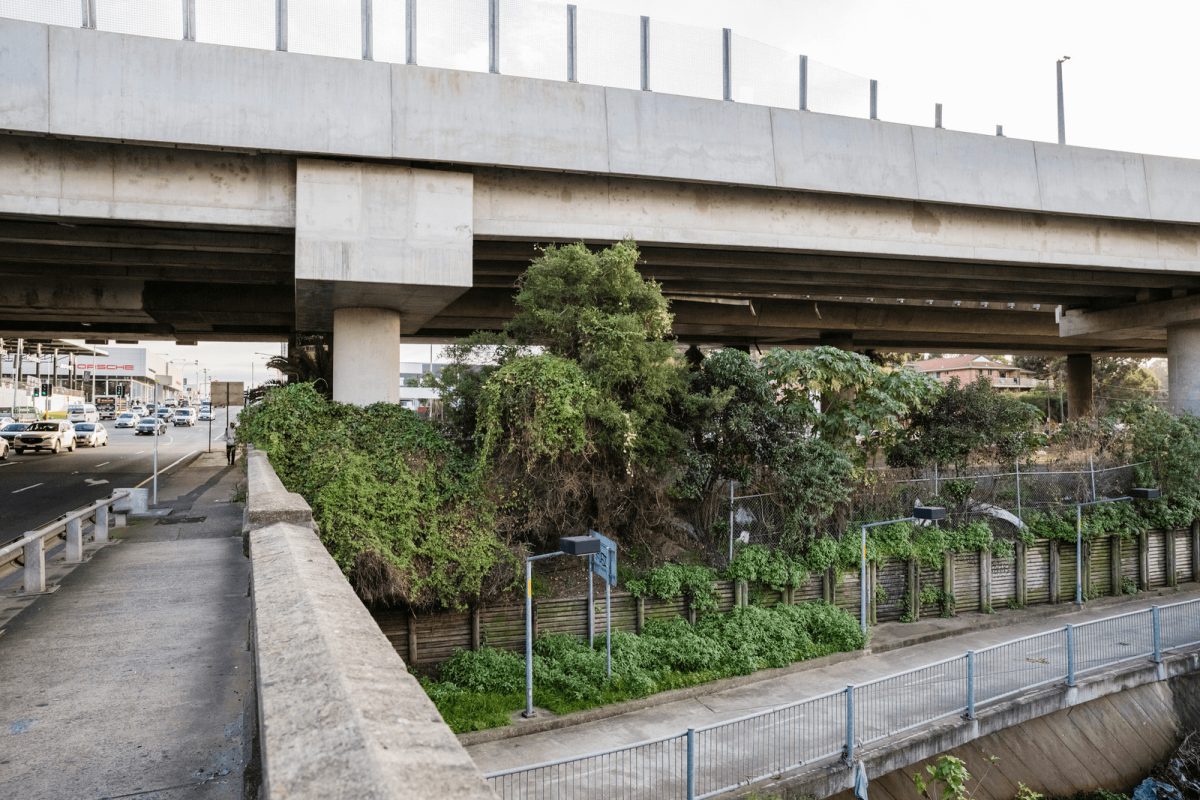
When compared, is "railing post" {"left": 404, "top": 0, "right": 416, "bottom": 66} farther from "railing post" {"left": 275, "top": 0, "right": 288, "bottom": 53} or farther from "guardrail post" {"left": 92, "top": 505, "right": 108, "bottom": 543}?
"guardrail post" {"left": 92, "top": 505, "right": 108, "bottom": 543}

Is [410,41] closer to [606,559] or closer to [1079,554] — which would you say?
[606,559]

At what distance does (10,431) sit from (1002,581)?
47.8 metres

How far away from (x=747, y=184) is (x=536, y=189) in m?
4.73

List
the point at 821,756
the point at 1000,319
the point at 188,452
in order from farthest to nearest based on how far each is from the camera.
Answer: the point at 188,452 → the point at 1000,319 → the point at 821,756

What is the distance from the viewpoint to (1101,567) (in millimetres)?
21391

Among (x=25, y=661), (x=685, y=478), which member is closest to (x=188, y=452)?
(x=685, y=478)

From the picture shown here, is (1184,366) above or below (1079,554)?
above

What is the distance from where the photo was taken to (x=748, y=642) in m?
15.6

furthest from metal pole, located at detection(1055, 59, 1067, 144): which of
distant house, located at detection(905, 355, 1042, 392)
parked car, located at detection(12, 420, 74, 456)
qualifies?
distant house, located at detection(905, 355, 1042, 392)

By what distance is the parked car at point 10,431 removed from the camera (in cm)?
3781

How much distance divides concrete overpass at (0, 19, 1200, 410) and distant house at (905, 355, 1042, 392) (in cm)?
6064

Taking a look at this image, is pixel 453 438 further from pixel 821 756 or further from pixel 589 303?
pixel 821 756

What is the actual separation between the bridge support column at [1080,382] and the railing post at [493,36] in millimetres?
41641

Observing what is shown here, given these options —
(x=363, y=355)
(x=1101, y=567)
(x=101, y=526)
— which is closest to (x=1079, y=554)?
(x=1101, y=567)
